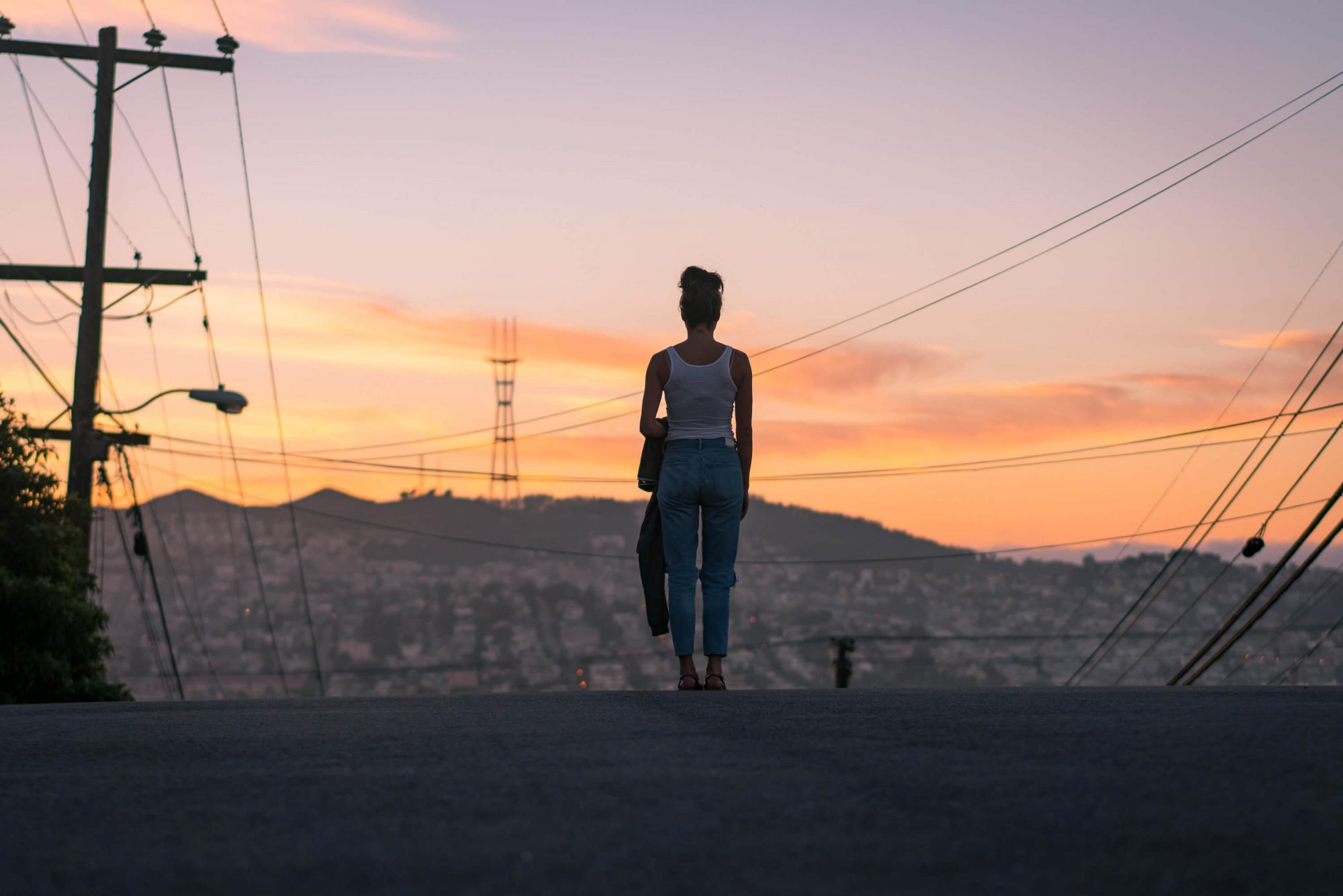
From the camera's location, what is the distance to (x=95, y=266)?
26.9 m

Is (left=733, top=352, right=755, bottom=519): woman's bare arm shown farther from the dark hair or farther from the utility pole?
the utility pole

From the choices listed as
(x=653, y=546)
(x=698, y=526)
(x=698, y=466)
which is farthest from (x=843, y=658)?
(x=698, y=466)

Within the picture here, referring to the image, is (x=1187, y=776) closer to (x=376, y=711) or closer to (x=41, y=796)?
(x=41, y=796)

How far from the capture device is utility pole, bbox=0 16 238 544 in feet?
86.8

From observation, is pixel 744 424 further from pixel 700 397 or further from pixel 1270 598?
pixel 1270 598

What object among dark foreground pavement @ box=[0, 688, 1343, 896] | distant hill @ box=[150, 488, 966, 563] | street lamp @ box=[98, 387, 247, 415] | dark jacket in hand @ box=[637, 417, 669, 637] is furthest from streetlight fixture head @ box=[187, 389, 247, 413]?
distant hill @ box=[150, 488, 966, 563]

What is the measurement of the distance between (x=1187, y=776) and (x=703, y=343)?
5.23 m

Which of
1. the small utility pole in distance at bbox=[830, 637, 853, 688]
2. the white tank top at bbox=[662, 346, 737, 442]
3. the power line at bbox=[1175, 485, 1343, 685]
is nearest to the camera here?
the white tank top at bbox=[662, 346, 737, 442]

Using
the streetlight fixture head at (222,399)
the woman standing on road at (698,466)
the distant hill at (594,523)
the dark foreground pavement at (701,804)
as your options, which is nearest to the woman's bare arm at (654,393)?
the woman standing on road at (698,466)

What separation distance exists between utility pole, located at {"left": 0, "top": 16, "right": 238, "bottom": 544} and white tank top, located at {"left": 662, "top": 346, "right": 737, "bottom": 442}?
19858 mm

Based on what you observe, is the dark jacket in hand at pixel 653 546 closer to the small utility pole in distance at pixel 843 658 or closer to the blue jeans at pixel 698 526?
the blue jeans at pixel 698 526

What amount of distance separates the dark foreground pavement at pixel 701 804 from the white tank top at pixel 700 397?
9.42ft

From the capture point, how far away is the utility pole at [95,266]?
Answer: 26.5 meters

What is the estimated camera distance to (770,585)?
98000mm
